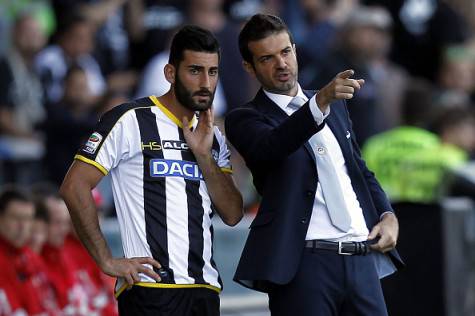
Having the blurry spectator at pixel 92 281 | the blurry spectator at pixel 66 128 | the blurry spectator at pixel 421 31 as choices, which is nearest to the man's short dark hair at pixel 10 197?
the blurry spectator at pixel 92 281

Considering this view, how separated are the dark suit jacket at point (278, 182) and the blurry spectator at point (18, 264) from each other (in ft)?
9.71

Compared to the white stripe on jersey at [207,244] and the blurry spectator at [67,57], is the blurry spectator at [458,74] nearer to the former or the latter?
the blurry spectator at [67,57]

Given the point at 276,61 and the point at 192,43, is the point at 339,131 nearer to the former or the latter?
the point at 276,61

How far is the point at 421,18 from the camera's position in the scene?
1418 cm

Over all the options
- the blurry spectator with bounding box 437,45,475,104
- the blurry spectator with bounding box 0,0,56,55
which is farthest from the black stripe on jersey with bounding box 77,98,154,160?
the blurry spectator with bounding box 437,45,475,104

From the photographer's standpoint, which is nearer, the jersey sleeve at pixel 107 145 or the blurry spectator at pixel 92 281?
the jersey sleeve at pixel 107 145

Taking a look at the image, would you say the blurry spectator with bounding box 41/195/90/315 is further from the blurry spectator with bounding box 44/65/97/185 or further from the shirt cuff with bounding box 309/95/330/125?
the shirt cuff with bounding box 309/95/330/125

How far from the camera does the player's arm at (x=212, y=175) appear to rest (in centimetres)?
621

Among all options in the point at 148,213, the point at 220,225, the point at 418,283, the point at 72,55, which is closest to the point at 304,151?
the point at 148,213

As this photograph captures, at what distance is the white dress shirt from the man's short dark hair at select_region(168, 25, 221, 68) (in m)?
0.35

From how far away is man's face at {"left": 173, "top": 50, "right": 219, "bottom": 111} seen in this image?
614 centimetres

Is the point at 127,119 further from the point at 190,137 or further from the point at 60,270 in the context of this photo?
the point at 60,270

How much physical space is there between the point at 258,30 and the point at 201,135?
571mm

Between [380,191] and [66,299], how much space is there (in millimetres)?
3440
